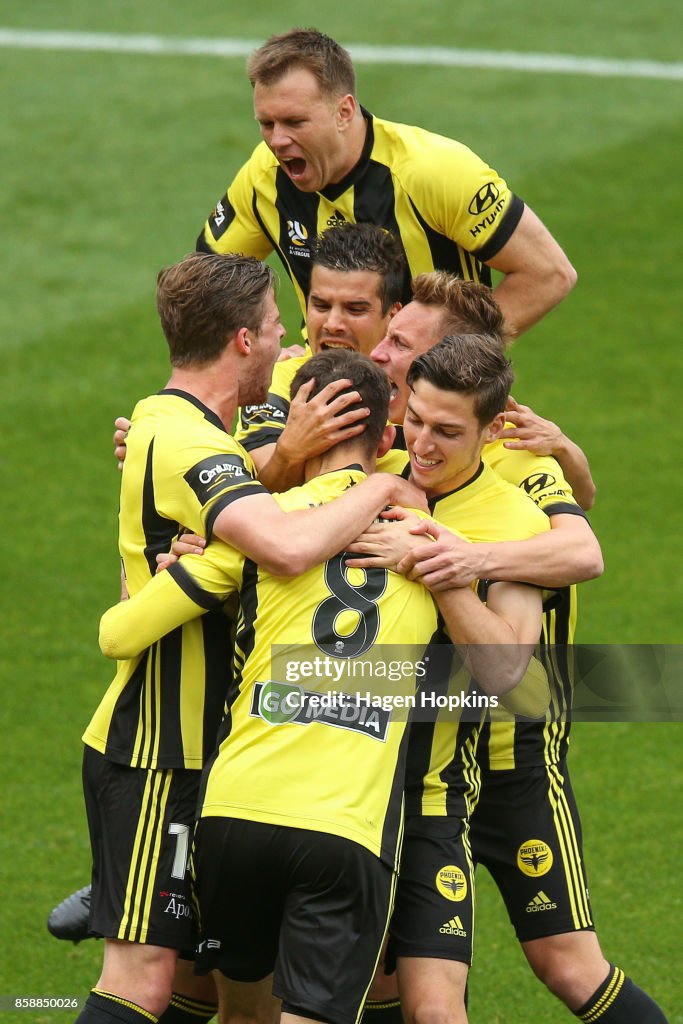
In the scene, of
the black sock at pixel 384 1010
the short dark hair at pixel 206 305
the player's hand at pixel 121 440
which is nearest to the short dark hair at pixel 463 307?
the short dark hair at pixel 206 305

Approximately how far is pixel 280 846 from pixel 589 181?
33.4ft

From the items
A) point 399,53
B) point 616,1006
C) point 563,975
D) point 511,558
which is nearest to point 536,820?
point 563,975

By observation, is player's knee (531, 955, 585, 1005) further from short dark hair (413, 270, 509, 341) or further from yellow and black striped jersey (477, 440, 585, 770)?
short dark hair (413, 270, 509, 341)

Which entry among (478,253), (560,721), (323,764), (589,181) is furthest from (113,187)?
(323,764)

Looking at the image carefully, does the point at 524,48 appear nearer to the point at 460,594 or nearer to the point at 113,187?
the point at 113,187

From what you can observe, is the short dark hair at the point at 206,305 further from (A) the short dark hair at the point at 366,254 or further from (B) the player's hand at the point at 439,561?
(B) the player's hand at the point at 439,561

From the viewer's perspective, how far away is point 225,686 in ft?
14.4

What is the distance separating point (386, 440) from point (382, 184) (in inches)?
53.4

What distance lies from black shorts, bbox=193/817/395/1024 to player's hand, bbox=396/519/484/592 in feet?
Answer: 2.40

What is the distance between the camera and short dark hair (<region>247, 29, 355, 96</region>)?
541cm

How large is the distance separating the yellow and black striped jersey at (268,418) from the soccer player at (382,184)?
662mm

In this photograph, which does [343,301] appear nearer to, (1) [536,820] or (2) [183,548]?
(2) [183,548]

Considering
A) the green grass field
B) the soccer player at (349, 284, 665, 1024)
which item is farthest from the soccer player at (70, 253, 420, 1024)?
the green grass field

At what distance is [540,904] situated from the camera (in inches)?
192
